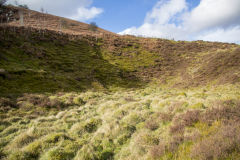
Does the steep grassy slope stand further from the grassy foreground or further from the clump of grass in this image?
the clump of grass

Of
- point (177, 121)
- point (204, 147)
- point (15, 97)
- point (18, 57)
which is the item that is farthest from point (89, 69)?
point (204, 147)

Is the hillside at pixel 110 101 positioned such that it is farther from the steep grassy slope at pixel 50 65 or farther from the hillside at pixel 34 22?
the hillside at pixel 34 22

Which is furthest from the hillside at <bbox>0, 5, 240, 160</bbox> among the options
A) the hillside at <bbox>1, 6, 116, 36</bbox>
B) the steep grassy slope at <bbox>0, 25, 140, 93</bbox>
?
the hillside at <bbox>1, 6, 116, 36</bbox>

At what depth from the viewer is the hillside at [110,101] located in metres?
4.68

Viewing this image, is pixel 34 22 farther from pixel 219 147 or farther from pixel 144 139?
pixel 219 147

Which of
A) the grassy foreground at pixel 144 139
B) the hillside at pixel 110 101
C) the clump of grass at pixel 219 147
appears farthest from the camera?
the hillside at pixel 110 101

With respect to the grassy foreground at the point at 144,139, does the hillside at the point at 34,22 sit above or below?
above

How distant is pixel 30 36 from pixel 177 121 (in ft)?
144

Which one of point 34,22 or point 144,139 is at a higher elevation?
point 34,22

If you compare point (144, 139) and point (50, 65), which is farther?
point (50, 65)

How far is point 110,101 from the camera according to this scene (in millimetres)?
13266

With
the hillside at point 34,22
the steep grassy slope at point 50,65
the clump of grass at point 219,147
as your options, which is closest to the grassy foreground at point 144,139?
the clump of grass at point 219,147

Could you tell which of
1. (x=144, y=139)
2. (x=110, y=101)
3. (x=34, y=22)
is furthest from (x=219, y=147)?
(x=34, y=22)

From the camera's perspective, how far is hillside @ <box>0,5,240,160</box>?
468 centimetres
